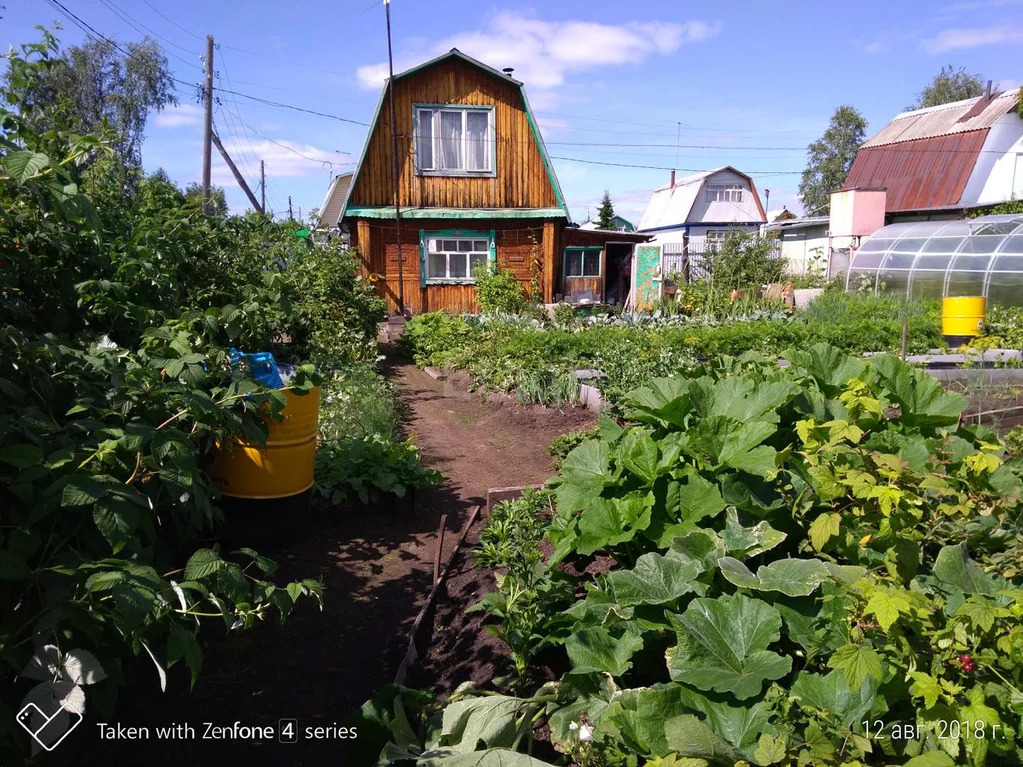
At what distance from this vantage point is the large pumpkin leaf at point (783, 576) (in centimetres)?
232

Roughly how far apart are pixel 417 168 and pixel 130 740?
16229 millimetres

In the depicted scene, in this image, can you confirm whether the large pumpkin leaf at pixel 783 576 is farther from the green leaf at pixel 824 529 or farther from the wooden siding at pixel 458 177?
the wooden siding at pixel 458 177

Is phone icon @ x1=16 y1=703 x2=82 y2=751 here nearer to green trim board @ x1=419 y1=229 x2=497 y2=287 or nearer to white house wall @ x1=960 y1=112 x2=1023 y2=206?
green trim board @ x1=419 y1=229 x2=497 y2=287

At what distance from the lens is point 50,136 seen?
299 centimetres

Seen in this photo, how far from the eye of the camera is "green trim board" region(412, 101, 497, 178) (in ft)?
57.0

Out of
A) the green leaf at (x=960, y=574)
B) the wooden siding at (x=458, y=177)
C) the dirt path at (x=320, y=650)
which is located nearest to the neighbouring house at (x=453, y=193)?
the wooden siding at (x=458, y=177)

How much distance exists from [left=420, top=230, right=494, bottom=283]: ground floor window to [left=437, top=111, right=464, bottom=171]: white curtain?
163cm

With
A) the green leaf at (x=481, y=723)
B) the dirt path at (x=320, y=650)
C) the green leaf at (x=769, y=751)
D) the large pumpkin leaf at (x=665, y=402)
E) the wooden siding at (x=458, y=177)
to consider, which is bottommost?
the dirt path at (x=320, y=650)

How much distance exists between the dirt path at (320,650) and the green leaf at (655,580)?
4.16 ft

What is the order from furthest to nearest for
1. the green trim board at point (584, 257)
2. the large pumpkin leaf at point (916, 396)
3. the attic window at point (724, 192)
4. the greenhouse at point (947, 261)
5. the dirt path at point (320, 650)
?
1. the attic window at point (724, 192)
2. the green trim board at point (584, 257)
3. the greenhouse at point (947, 261)
4. the large pumpkin leaf at point (916, 396)
5. the dirt path at point (320, 650)

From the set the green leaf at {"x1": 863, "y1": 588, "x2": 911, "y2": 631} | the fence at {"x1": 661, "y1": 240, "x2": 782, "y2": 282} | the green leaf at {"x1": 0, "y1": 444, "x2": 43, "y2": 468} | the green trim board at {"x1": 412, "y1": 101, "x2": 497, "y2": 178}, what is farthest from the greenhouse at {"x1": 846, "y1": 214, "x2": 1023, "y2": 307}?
the green leaf at {"x1": 0, "y1": 444, "x2": 43, "y2": 468}

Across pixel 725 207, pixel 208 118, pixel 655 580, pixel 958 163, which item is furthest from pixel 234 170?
pixel 725 207

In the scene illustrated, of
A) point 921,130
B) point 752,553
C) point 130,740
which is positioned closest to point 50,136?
point 130,740

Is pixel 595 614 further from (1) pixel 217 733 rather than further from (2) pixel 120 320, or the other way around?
(2) pixel 120 320
